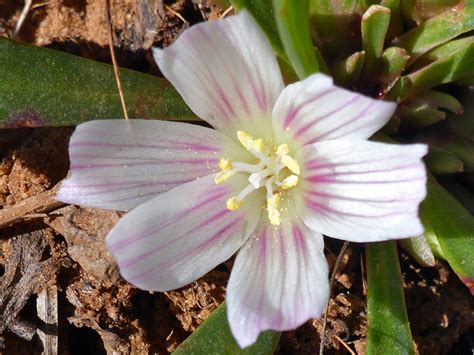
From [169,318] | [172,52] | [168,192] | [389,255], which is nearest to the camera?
[172,52]

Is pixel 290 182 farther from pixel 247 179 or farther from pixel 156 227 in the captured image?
pixel 156 227

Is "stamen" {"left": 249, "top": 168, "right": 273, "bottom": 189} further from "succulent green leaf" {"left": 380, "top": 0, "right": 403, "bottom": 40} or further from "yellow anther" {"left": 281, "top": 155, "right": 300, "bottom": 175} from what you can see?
"succulent green leaf" {"left": 380, "top": 0, "right": 403, "bottom": 40}

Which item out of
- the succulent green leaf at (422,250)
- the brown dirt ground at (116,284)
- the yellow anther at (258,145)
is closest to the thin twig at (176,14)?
the brown dirt ground at (116,284)

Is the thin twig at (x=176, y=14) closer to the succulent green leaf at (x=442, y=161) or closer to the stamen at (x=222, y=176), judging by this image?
the stamen at (x=222, y=176)

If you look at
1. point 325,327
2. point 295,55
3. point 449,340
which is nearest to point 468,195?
point 449,340

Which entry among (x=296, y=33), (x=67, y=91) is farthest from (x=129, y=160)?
(x=296, y=33)

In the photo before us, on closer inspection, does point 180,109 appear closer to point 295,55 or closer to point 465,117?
point 295,55

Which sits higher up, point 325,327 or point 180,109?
point 180,109
